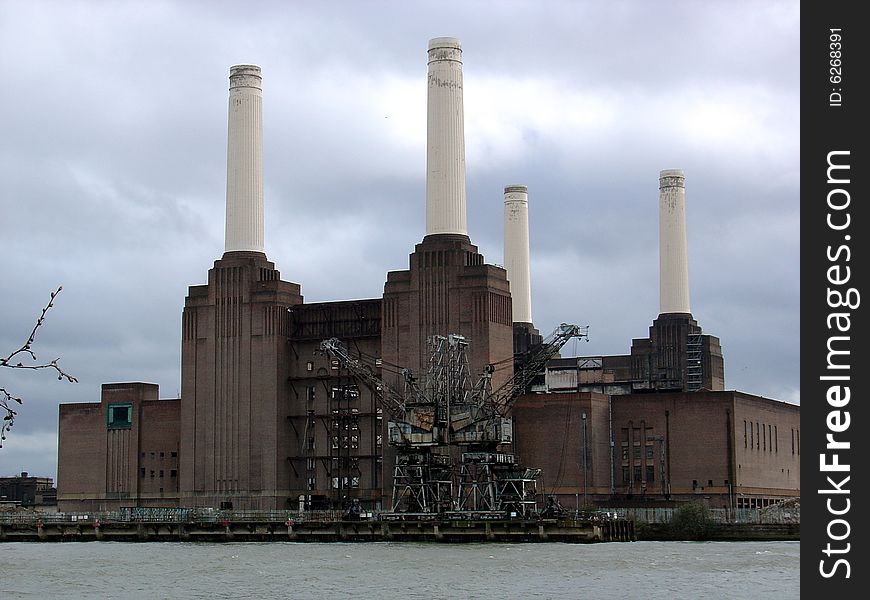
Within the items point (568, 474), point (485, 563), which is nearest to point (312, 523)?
point (568, 474)

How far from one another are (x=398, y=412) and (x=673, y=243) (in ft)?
139

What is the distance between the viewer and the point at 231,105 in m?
137

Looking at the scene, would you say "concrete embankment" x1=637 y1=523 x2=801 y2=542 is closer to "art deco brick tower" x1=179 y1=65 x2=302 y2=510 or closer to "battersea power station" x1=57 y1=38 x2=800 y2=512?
"battersea power station" x1=57 y1=38 x2=800 y2=512

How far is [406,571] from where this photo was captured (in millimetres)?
77375

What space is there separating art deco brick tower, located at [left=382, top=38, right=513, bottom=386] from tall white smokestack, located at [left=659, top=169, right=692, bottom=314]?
30359 mm

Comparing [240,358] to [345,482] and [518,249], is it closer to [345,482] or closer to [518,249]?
[345,482]

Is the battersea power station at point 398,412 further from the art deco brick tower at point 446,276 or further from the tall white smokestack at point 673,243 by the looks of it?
the tall white smokestack at point 673,243

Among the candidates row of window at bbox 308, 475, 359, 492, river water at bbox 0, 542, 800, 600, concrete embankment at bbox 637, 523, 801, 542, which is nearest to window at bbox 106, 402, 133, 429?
row of window at bbox 308, 475, 359, 492

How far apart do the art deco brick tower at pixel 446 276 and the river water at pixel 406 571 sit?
2407cm

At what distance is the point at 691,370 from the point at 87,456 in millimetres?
62271

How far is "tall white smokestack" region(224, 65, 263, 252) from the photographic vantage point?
135750mm

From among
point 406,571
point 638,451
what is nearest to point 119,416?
point 638,451
